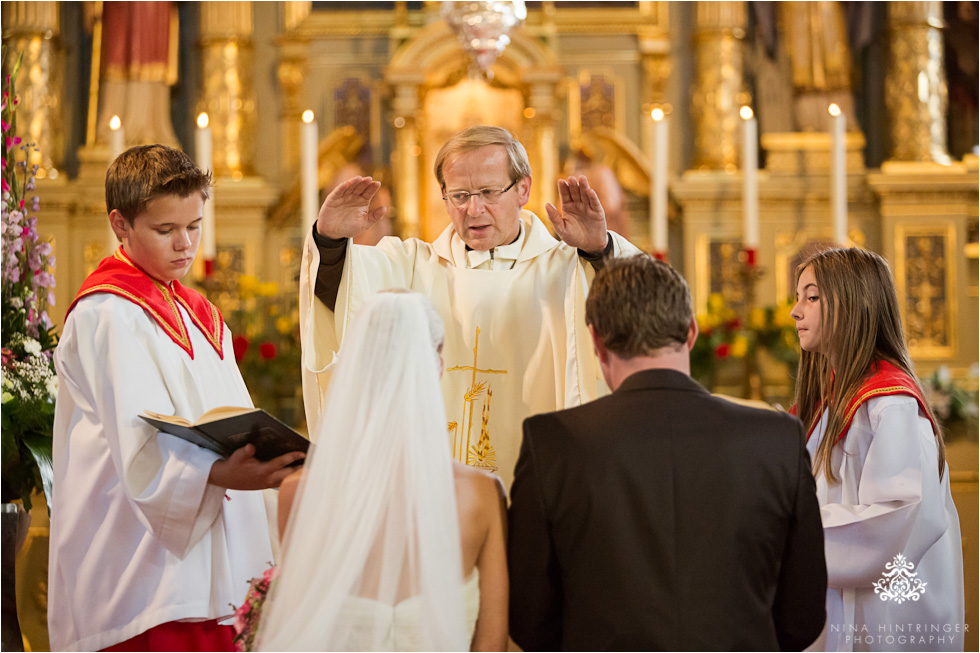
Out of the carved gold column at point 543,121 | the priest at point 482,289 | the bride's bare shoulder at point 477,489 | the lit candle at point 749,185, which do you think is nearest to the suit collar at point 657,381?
the bride's bare shoulder at point 477,489

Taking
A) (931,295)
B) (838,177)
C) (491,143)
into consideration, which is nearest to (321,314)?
(491,143)

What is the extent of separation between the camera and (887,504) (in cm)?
273

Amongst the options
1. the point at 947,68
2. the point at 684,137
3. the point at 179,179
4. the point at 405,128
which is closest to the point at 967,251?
the point at 947,68

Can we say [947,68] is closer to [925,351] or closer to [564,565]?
[925,351]

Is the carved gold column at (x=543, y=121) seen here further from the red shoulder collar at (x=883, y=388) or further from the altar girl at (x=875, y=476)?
the red shoulder collar at (x=883, y=388)

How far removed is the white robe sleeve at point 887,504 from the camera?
2.72m

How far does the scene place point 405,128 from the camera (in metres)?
6.20

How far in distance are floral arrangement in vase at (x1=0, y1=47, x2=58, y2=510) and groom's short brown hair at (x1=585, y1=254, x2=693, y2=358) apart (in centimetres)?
212

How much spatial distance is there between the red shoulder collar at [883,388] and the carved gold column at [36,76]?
5.00 meters

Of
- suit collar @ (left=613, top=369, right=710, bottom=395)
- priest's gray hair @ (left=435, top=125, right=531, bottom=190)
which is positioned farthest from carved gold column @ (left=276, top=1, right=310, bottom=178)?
suit collar @ (left=613, top=369, right=710, bottom=395)

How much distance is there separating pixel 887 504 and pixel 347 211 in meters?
1.71

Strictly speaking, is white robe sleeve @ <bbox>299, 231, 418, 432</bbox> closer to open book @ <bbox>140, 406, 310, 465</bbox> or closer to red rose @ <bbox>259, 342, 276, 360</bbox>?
open book @ <bbox>140, 406, 310, 465</bbox>

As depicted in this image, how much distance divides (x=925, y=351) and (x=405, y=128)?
3428 millimetres

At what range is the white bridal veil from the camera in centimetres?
199
